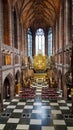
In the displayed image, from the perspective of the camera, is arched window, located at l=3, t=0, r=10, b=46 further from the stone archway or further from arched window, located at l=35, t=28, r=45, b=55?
arched window, located at l=35, t=28, r=45, b=55

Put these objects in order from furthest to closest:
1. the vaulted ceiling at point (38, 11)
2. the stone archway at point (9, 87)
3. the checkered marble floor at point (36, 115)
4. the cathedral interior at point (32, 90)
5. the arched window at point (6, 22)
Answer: the vaulted ceiling at point (38, 11) < the stone archway at point (9, 87) < the arched window at point (6, 22) < the cathedral interior at point (32, 90) < the checkered marble floor at point (36, 115)

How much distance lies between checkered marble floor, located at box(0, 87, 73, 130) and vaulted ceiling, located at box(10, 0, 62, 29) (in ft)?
40.6

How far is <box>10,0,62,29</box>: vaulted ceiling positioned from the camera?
28631 millimetres

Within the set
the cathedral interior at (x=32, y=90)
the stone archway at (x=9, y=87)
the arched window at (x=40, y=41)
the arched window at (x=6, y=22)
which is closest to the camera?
the cathedral interior at (x=32, y=90)

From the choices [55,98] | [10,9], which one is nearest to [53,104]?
[55,98]

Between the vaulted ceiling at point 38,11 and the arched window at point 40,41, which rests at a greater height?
the vaulted ceiling at point 38,11

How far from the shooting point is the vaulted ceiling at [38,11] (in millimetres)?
28631

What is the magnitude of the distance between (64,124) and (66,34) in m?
10.6

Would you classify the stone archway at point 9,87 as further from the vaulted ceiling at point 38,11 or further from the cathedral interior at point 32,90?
the vaulted ceiling at point 38,11

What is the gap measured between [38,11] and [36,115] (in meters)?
28.9

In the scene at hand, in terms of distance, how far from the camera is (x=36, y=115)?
14523 millimetres

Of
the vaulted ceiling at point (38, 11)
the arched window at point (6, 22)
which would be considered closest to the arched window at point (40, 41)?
the vaulted ceiling at point (38, 11)

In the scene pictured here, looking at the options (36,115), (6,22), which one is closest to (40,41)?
(6,22)

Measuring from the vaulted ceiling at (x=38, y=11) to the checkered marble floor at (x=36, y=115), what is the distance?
487 inches
